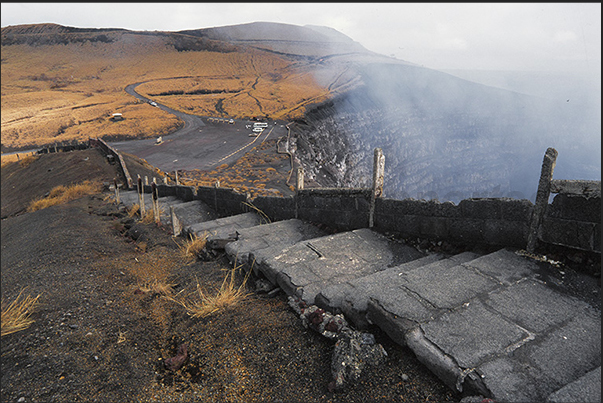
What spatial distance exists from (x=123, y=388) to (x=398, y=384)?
7.14 feet

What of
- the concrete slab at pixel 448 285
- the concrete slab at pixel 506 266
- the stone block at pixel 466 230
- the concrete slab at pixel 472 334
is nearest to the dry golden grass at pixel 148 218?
the stone block at pixel 466 230

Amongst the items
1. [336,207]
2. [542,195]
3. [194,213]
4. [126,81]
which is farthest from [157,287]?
[126,81]

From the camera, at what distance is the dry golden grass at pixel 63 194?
14.6m

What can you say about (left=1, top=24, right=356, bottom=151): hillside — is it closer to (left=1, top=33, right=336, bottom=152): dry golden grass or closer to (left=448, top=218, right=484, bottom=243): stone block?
(left=1, top=33, right=336, bottom=152): dry golden grass

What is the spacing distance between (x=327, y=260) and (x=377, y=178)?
5.08ft

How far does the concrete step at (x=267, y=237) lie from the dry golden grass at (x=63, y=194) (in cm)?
1213

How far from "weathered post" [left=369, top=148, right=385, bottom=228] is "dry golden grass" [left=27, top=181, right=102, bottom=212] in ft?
45.6

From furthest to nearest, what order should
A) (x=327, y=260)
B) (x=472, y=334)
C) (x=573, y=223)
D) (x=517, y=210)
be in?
(x=327, y=260)
(x=517, y=210)
(x=573, y=223)
(x=472, y=334)

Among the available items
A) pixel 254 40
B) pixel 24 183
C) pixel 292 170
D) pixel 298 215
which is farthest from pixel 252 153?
pixel 254 40

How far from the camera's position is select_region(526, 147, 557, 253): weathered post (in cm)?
329

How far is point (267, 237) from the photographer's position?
18.2ft

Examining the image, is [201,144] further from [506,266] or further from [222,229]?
[506,266]

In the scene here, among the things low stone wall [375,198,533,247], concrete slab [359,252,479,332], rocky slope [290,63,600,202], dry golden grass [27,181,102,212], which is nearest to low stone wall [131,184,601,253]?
low stone wall [375,198,533,247]

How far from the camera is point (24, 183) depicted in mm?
20203
